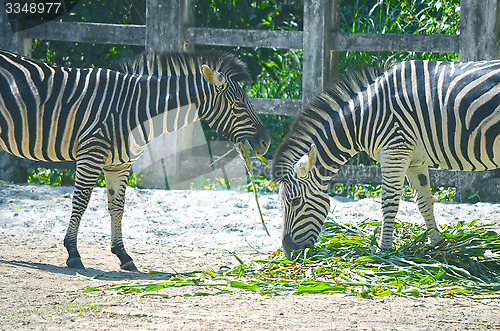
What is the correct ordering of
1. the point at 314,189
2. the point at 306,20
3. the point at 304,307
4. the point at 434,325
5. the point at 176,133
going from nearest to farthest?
the point at 434,325 < the point at 304,307 < the point at 314,189 < the point at 306,20 < the point at 176,133

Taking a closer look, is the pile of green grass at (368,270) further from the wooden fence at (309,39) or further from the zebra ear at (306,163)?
the wooden fence at (309,39)

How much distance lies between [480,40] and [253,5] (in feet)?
12.6

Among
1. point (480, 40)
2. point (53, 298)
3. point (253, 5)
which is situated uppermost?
point (253, 5)

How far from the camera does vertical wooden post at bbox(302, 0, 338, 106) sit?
793cm

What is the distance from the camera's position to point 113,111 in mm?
5520

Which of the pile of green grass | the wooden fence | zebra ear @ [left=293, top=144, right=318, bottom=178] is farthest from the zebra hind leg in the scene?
the wooden fence

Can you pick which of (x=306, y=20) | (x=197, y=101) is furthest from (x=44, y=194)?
(x=306, y=20)

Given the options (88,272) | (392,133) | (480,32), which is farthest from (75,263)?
(480,32)

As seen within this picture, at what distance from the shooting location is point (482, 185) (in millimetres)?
7590

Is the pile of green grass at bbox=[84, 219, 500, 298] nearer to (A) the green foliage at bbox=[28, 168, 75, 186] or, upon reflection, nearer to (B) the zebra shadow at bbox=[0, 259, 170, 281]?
(B) the zebra shadow at bbox=[0, 259, 170, 281]

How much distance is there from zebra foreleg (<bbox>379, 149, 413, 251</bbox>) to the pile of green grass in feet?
0.49

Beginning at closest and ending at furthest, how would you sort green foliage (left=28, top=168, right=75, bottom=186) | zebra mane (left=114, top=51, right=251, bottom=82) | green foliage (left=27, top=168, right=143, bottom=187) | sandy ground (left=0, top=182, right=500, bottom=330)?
sandy ground (left=0, top=182, right=500, bottom=330) < zebra mane (left=114, top=51, right=251, bottom=82) < green foliage (left=27, top=168, right=143, bottom=187) < green foliage (left=28, top=168, right=75, bottom=186)

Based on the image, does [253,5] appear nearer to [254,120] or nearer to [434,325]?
[254,120]

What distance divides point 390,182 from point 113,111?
90.8 inches
